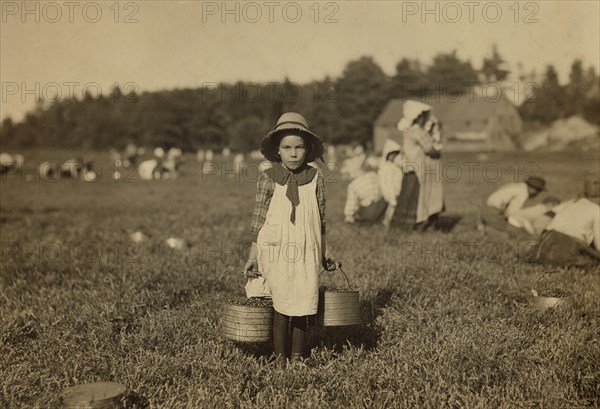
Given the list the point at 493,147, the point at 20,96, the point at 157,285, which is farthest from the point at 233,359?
the point at 493,147

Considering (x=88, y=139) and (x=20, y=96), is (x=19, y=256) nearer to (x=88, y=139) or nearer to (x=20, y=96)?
(x=20, y=96)

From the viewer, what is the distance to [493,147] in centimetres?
6212

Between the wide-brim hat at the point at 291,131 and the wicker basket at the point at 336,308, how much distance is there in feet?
3.79

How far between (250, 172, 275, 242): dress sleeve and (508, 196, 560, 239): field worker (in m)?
7.93

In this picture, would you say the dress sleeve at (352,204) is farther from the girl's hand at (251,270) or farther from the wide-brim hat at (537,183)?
the girl's hand at (251,270)

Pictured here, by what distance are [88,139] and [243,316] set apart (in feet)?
205

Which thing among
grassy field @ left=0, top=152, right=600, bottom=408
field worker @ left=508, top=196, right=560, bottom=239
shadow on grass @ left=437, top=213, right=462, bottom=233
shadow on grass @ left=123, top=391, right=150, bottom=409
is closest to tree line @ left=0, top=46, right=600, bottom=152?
shadow on grass @ left=437, top=213, right=462, bottom=233

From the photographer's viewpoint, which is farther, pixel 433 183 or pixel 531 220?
pixel 433 183

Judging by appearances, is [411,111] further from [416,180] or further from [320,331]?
[320,331]

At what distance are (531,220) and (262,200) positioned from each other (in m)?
8.39

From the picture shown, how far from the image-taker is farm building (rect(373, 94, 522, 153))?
203 feet

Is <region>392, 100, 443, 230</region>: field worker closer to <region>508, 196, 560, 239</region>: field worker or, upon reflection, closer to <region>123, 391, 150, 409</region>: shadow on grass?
<region>508, 196, 560, 239</region>: field worker

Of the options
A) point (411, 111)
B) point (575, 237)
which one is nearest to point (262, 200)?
point (575, 237)

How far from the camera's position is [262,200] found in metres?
4.93
